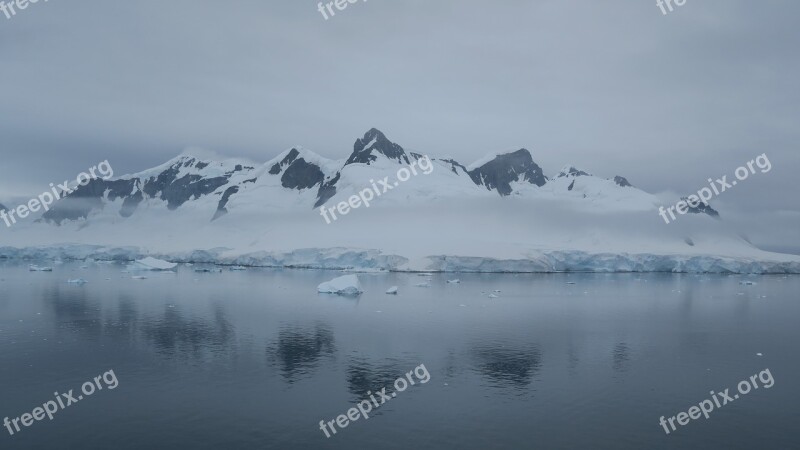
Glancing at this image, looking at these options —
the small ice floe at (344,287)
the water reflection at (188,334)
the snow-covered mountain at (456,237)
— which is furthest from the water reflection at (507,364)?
the snow-covered mountain at (456,237)

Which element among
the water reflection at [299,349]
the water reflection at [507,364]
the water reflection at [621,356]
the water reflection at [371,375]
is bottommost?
the water reflection at [621,356]

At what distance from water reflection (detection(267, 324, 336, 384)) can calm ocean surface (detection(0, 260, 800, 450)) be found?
0.16m

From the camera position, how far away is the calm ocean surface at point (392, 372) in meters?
22.2

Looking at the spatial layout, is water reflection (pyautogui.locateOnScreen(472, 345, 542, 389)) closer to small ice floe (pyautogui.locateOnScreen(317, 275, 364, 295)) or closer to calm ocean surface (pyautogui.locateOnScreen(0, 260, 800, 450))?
calm ocean surface (pyautogui.locateOnScreen(0, 260, 800, 450))

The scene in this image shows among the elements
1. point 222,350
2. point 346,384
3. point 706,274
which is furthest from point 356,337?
point 706,274

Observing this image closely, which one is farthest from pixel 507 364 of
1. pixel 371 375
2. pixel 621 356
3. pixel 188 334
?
pixel 188 334

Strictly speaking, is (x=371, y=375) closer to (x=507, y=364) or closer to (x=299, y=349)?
(x=299, y=349)

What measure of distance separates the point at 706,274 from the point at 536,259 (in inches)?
2060

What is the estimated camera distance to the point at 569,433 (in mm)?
22547

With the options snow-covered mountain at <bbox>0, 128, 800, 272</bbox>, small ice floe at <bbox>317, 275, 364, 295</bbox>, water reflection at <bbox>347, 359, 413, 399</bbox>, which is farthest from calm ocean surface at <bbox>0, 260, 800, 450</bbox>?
snow-covered mountain at <bbox>0, 128, 800, 272</bbox>

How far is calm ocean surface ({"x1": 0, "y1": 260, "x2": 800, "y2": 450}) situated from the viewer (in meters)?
22.2

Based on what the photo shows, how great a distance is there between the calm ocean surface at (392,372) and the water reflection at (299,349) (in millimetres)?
155

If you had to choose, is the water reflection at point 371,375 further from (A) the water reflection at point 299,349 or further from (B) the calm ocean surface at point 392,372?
(A) the water reflection at point 299,349

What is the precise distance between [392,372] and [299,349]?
858cm
